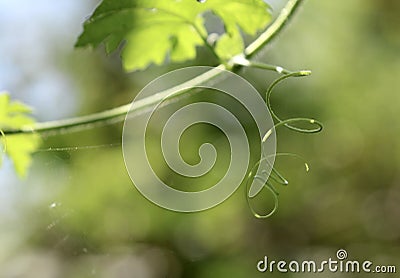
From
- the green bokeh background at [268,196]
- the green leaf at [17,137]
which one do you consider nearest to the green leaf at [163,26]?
the green leaf at [17,137]

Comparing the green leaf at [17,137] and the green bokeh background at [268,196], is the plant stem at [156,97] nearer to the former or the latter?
the green leaf at [17,137]

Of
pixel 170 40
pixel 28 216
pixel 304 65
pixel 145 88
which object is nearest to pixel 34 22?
pixel 145 88

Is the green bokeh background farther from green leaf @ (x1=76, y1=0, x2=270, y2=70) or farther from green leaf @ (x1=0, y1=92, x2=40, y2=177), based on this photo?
green leaf @ (x1=76, y1=0, x2=270, y2=70)

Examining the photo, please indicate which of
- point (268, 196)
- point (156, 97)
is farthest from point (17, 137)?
point (268, 196)

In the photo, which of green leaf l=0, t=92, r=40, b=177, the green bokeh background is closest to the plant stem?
green leaf l=0, t=92, r=40, b=177

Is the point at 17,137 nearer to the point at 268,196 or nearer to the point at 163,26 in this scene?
the point at 163,26

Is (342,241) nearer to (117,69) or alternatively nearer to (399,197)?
(399,197)
